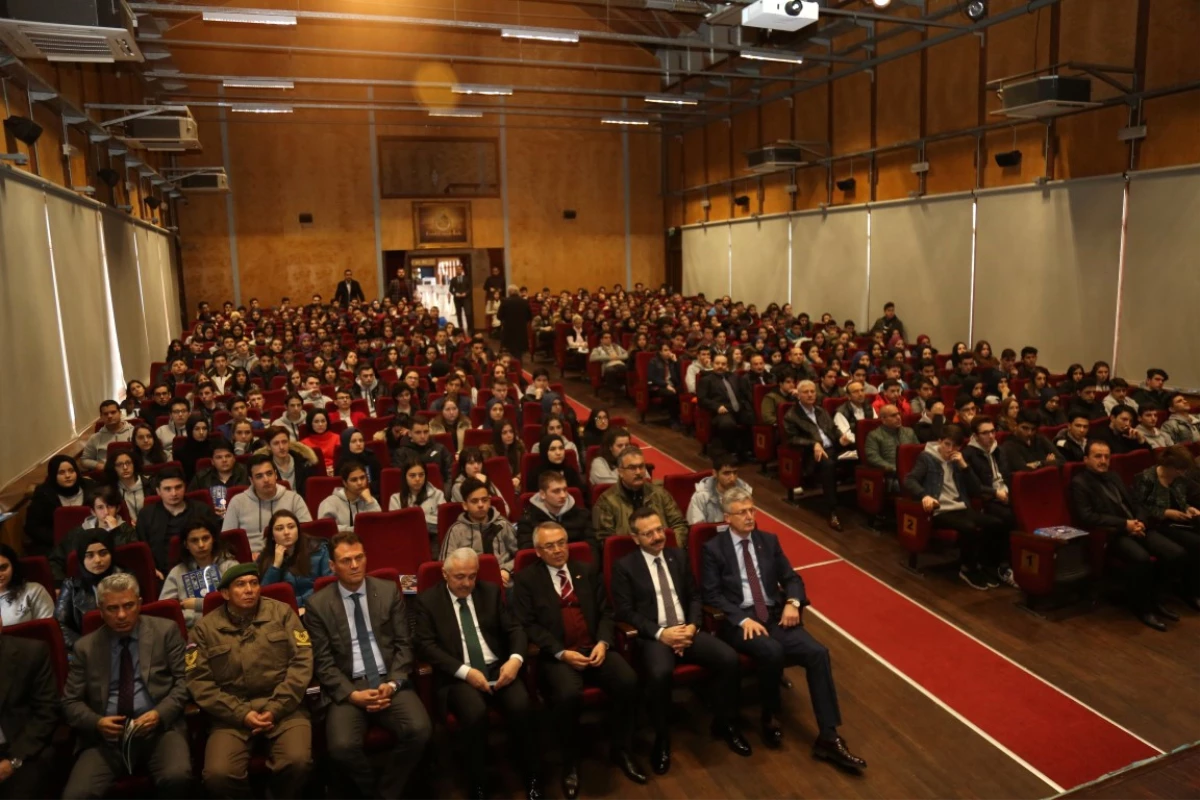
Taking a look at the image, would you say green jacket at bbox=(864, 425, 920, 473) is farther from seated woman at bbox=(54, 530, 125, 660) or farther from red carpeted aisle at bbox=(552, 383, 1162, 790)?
seated woman at bbox=(54, 530, 125, 660)

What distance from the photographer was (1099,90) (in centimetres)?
874

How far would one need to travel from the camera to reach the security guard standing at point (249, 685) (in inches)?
114

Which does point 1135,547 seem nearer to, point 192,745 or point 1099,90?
point 192,745

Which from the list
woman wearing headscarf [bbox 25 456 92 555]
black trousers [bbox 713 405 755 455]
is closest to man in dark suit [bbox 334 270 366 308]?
black trousers [bbox 713 405 755 455]

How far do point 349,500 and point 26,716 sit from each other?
1.92m

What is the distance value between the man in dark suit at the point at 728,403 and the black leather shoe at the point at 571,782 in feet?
15.3

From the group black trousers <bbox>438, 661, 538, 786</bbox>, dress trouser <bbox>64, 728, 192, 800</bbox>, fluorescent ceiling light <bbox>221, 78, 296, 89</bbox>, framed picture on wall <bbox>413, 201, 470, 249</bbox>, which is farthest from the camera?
framed picture on wall <bbox>413, 201, 470, 249</bbox>

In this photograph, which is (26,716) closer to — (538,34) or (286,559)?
(286,559)

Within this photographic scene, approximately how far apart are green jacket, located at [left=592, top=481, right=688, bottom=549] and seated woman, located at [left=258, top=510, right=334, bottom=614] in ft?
4.84

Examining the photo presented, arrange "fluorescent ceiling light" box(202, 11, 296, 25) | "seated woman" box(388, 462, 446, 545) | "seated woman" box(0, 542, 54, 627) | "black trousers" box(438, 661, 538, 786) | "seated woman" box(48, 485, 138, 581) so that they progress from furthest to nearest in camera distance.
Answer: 1. "fluorescent ceiling light" box(202, 11, 296, 25)
2. "seated woman" box(388, 462, 446, 545)
3. "seated woman" box(48, 485, 138, 581)
4. "seated woman" box(0, 542, 54, 627)
5. "black trousers" box(438, 661, 538, 786)

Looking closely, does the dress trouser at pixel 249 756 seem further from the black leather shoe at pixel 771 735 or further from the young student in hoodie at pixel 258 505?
the black leather shoe at pixel 771 735

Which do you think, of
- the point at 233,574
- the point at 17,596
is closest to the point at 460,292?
the point at 17,596

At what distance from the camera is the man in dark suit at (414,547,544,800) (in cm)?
318

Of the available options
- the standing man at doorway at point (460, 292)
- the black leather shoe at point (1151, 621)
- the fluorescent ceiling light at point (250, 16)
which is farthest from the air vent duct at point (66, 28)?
the standing man at doorway at point (460, 292)
